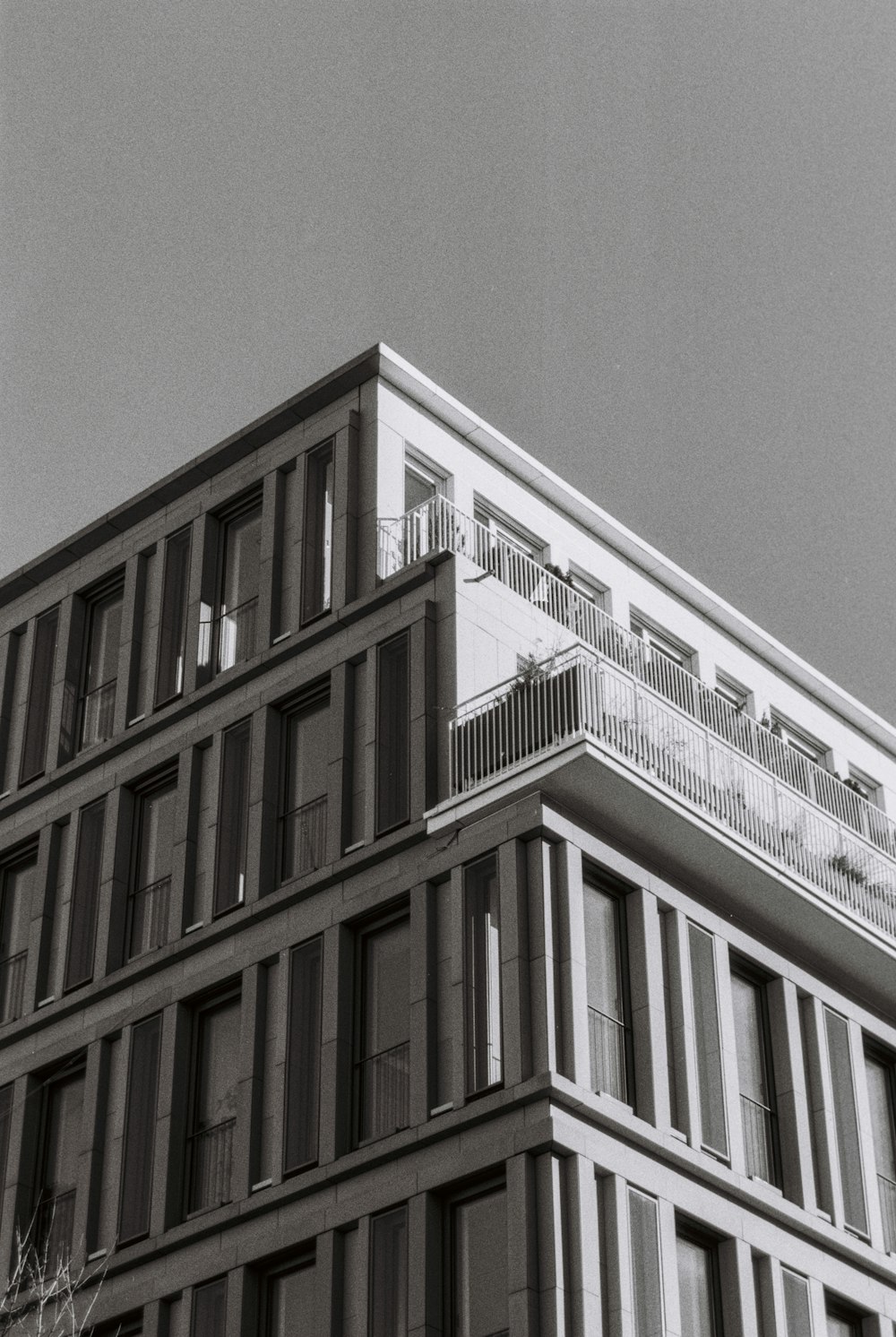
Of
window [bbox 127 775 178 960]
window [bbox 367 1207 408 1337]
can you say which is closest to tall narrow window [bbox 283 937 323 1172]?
window [bbox 367 1207 408 1337]

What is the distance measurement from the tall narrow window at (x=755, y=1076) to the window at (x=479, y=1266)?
5.27 m

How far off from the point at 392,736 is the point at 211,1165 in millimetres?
7156

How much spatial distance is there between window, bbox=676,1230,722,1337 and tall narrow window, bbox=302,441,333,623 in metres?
12.3

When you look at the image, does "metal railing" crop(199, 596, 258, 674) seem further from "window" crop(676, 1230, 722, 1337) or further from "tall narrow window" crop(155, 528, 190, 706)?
"window" crop(676, 1230, 722, 1337)

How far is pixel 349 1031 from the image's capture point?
3566 centimetres

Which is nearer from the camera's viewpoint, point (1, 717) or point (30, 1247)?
point (30, 1247)

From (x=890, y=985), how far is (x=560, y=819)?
8283 millimetres

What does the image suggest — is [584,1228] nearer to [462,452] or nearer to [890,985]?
[890,985]

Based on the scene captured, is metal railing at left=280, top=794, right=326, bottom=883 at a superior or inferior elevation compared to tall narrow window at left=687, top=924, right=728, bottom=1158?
superior

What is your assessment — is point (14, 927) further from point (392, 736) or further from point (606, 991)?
point (606, 991)

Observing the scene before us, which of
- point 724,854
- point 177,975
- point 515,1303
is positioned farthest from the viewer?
point 177,975

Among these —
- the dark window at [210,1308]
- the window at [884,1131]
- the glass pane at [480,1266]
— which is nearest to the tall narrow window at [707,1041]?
the glass pane at [480,1266]

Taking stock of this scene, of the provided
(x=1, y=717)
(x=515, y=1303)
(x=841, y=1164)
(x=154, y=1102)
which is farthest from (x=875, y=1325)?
(x=1, y=717)

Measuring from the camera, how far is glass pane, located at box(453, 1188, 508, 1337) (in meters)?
31.4
